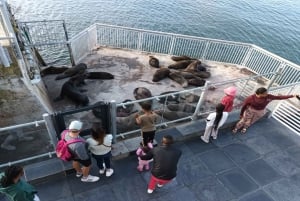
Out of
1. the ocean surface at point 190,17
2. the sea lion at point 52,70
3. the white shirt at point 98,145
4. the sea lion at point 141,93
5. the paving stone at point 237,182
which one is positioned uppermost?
the white shirt at point 98,145

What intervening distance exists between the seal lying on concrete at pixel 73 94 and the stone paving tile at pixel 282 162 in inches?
284

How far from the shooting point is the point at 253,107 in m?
6.78

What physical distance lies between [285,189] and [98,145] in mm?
4574

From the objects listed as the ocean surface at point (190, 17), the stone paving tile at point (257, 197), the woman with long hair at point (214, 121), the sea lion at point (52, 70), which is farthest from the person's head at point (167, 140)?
the ocean surface at point (190, 17)

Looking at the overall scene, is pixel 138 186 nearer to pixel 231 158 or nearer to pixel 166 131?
pixel 166 131

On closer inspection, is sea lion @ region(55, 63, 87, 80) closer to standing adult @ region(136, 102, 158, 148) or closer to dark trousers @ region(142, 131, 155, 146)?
dark trousers @ region(142, 131, 155, 146)

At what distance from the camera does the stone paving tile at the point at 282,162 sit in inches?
246

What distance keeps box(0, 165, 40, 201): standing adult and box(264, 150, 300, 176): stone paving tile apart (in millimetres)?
5771

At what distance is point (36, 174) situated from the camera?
5207 millimetres

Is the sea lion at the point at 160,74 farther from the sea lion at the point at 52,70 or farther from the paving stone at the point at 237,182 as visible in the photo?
the paving stone at the point at 237,182

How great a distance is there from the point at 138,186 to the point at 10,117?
4.22m

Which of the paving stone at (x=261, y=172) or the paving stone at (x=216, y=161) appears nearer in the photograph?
the paving stone at (x=261, y=172)

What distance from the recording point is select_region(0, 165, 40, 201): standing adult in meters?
3.55

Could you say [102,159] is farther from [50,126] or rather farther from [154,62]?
[154,62]
